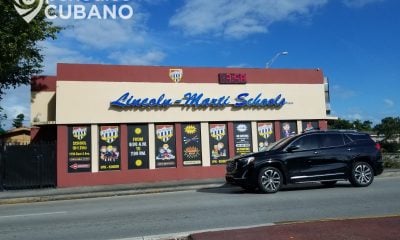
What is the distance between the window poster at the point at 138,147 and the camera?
73.8 feet

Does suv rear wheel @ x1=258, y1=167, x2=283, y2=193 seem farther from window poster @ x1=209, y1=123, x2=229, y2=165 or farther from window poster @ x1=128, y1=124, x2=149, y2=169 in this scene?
window poster @ x1=128, y1=124, x2=149, y2=169

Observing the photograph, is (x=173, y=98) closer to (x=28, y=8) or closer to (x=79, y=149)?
(x=79, y=149)

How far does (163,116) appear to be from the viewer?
75.5 ft

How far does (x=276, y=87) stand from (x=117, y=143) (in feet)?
27.9

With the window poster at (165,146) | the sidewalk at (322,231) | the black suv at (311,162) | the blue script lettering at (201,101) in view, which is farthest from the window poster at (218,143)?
the sidewalk at (322,231)

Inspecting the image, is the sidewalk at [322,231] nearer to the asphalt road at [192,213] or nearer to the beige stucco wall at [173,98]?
the asphalt road at [192,213]

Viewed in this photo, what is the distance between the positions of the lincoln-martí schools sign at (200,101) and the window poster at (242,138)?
101cm

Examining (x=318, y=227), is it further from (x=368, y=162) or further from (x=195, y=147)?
(x=195, y=147)

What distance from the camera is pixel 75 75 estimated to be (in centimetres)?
2202

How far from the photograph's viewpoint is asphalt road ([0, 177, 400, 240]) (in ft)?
29.9

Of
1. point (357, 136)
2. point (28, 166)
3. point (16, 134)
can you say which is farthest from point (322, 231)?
point (16, 134)

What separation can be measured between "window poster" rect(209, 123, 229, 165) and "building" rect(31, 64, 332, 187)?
1.9 inches

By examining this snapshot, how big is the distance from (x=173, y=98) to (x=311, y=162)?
10052 mm

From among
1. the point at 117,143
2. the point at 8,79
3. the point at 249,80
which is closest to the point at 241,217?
the point at 117,143
